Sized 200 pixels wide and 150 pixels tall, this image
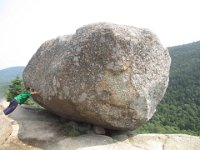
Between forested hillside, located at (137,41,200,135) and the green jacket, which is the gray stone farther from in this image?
forested hillside, located at (137,41,200,135)

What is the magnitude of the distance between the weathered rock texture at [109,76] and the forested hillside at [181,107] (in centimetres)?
3444

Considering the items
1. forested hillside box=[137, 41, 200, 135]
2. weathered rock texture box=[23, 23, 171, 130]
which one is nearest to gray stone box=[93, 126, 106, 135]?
weathered rock texture box=[23, 23, 171, 130]

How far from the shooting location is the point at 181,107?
76.4 m

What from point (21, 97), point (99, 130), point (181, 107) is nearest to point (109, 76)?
point (99, 130)

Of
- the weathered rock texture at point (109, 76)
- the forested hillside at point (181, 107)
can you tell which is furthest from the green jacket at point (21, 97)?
the forested hillside at point (181, 107)

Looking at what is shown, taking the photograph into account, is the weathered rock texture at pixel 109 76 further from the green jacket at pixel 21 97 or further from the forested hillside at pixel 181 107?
the forested hillside at pixel 181 107

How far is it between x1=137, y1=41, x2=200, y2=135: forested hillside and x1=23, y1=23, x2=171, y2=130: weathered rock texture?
34437 mm

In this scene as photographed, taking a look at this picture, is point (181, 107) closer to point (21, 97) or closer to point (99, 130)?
point (99, 130)

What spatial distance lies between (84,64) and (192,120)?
5666 centimetres

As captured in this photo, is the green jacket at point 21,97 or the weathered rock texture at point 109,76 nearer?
the weathered rock texture at point 109,76

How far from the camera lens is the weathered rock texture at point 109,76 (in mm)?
11930

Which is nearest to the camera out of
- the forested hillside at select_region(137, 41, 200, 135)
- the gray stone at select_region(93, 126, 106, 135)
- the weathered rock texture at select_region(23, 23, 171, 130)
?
the weathered rock texture at select_region(23, 23, 171, 130)

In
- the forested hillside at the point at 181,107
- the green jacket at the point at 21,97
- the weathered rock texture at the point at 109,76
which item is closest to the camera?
the weathered rock texture at the point at 109,76

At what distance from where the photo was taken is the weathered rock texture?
39.1ft
